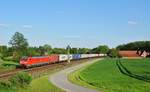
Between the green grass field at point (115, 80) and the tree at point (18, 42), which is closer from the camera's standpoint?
the green grass field at point (115, 80)

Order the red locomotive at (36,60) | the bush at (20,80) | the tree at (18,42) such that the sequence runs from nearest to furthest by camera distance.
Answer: the bush at (20,80) < the red locomotive at (36,60) < the tree at (18,42)

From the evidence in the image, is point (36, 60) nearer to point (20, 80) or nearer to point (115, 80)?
point (115, 80)

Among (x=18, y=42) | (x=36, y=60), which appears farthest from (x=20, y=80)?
(x=18, y=42)

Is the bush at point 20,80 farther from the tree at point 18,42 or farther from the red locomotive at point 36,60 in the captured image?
the tree at point 18,42

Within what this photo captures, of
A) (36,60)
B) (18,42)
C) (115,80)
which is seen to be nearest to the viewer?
(115,80)

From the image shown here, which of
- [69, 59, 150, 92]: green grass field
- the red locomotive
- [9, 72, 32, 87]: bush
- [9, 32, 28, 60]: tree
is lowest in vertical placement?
[69, 59, 150, 92]: green grass field

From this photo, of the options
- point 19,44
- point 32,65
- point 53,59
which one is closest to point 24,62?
point 32,65

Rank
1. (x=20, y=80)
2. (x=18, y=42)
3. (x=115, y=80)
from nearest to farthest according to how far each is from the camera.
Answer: (x=20, y=80) < (x=115, y=80) < (x=18, y=42)

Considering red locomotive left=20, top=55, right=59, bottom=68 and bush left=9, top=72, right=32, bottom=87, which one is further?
red locomotive left=20, top=55, right=59, bottom=68

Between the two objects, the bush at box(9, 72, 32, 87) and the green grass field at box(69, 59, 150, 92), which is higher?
the bush at box(9, 72, 32, 87)

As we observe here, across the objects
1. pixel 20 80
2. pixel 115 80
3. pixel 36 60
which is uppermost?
pixel 36 60

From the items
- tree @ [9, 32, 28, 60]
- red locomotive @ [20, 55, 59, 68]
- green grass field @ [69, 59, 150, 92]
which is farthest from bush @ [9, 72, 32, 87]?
→ tree @ [9, 32, 28, 60]

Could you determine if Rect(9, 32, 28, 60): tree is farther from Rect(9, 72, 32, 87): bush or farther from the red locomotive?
Rect(9, 72, 32, 87): bush

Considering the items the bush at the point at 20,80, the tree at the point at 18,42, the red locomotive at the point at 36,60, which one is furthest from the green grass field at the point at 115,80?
the tree at the point at 18,42
